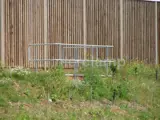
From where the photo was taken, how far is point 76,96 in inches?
517

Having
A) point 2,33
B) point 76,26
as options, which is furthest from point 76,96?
point 76,26

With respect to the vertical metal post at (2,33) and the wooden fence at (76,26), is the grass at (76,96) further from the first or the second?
the wooden fence at (76,26)

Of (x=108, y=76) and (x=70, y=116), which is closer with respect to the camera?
(x=70, y=116)

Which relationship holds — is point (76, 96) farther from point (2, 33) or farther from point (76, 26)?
point (76, 26)

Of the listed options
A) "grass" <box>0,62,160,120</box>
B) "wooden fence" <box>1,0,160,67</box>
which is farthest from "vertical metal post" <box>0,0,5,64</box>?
"grass" <box>0,62,160,120</box>

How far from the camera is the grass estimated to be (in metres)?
11.8

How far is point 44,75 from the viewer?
1325 centimetres

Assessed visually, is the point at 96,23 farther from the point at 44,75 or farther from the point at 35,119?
the point at 35,119

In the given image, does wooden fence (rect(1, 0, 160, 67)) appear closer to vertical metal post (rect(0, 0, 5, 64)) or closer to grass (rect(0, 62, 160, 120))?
vertical metal post (rect(0, 0, 5, 64))

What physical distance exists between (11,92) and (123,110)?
10.1 feet

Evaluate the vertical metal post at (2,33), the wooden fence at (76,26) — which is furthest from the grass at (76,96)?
the wooden fence at (76,26)

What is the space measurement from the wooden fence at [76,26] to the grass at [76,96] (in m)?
2.25

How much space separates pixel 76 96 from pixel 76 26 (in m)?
4.91

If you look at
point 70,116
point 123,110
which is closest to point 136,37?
point 123,110
